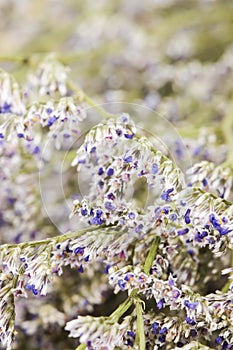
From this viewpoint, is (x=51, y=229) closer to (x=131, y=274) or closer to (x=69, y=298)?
(x=69, y=298)

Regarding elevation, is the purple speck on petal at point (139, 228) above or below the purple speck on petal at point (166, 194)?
below

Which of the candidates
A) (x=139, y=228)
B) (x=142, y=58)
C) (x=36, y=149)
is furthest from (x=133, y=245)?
(x=142, y=58)

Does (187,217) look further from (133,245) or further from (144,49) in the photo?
(144,49)

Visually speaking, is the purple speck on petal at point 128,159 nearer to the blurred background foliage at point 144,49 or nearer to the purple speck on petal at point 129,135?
the purple speck on petal at point 129,135

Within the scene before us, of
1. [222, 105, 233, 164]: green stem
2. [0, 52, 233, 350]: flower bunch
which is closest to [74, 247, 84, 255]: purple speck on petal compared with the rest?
[0, 52, 233, 350]: flower bunch

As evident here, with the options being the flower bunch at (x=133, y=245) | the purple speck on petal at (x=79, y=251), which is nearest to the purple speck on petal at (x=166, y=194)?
the flower bunch at (x=133, y=245)

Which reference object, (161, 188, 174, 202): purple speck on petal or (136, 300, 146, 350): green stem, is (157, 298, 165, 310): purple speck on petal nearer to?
(136, 300, 146, 350): green stem
